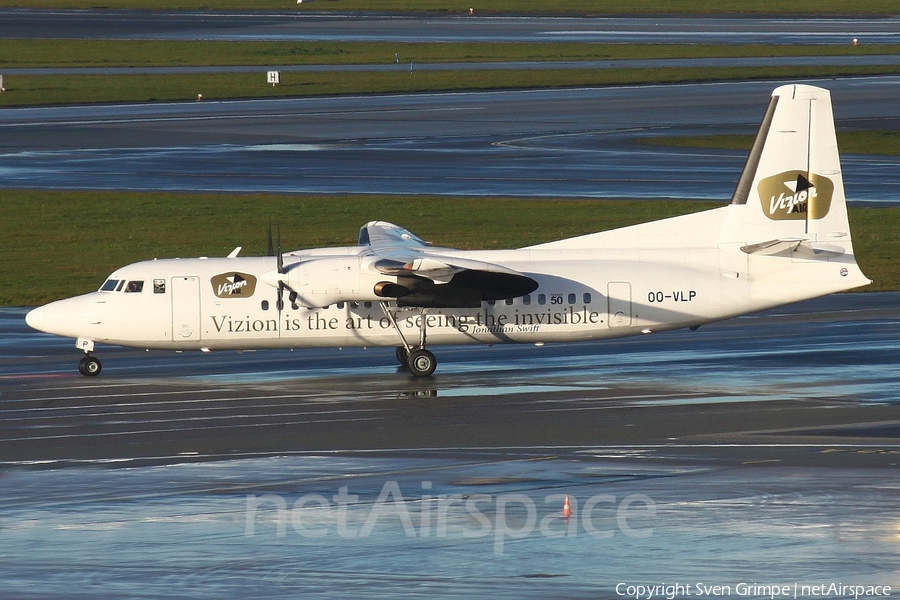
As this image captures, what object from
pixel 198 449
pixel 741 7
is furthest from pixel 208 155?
pixel 741 7

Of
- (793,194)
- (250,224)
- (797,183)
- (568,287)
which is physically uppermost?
(250,224)

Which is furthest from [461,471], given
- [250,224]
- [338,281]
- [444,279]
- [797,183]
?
[250,224]

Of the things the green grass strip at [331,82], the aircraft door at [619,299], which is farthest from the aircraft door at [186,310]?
the green grass strip at [331,82]

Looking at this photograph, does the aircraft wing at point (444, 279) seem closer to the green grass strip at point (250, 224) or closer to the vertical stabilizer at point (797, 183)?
the vertical stabilizer at point (797, 183)

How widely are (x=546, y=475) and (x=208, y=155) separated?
127ft

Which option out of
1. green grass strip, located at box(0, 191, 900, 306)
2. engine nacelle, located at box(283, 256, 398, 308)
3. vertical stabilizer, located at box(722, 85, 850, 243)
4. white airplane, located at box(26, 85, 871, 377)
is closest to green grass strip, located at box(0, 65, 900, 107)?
green grass strip, located at box(0, 191, 900, 306)

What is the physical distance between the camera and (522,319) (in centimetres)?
2459

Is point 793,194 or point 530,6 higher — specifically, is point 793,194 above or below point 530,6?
below

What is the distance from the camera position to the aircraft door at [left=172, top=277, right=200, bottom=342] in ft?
81.6

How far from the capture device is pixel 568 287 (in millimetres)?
24516

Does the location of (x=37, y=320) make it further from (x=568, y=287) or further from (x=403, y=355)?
(x=568, y=287)

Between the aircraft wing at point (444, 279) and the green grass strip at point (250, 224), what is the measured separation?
13.5 meters

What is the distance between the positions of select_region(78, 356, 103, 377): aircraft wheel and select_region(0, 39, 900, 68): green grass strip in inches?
2560

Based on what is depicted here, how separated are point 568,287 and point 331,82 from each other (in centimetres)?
5540
